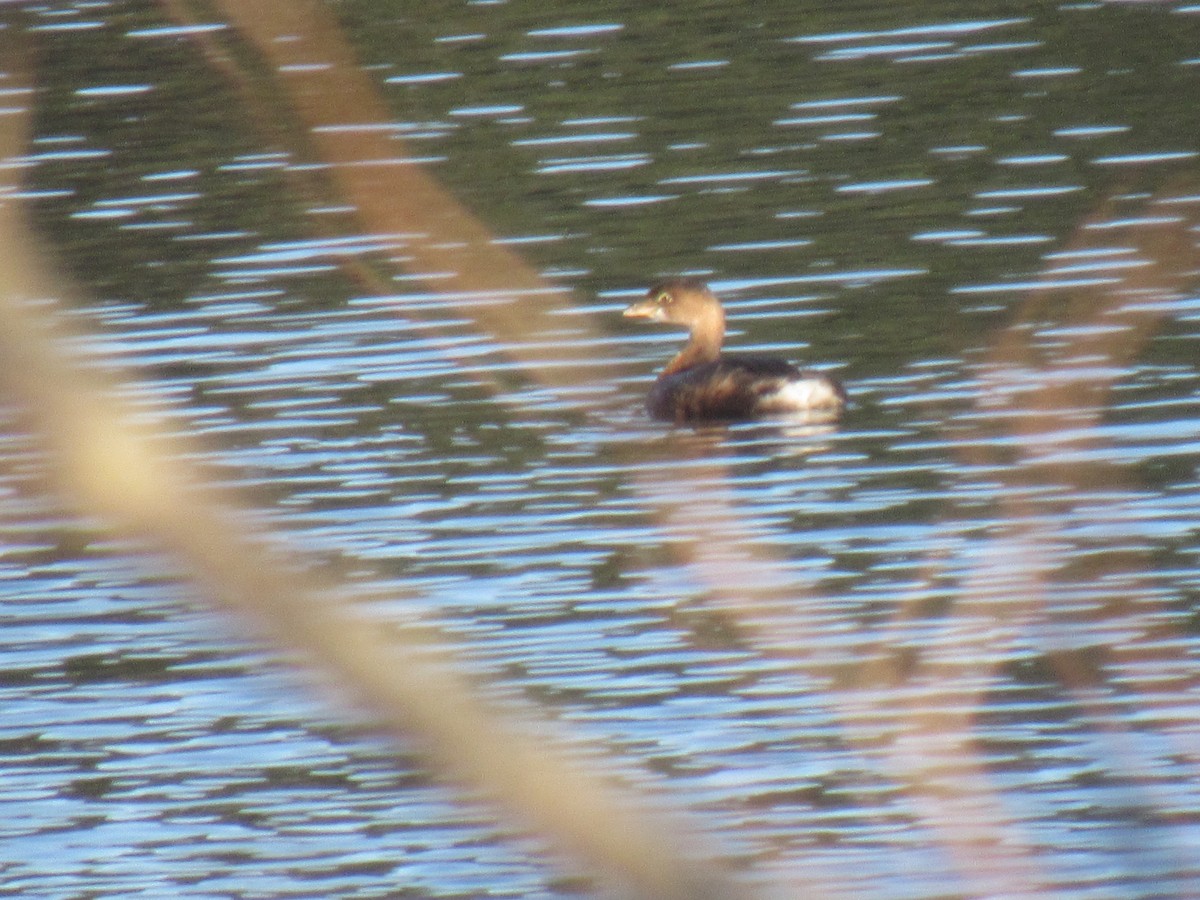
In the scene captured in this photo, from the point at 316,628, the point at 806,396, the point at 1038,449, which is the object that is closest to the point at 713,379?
the point at 806,396

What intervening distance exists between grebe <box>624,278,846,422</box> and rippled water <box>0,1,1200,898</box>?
8.1 inches

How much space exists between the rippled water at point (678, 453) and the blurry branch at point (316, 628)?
44 millimetres

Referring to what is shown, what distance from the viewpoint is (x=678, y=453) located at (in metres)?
12.1

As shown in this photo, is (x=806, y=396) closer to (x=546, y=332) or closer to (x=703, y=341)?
(x=703, y=341)

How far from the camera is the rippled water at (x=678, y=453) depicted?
6.72 meters

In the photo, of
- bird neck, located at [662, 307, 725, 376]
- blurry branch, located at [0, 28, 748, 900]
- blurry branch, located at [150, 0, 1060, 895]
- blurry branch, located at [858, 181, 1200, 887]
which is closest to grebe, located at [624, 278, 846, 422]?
bird neck, located at [662, 307, 725, 376]

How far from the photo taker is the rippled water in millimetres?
6719

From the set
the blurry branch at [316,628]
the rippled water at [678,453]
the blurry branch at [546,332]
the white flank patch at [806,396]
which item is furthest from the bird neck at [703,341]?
the blurry branch at [316,628]

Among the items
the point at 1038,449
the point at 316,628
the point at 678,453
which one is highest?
the point at 316,628

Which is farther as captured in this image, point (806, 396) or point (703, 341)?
point (703, 341)

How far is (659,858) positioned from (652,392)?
11907mm

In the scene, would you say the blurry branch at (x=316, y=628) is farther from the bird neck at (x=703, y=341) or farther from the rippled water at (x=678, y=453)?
the bird neck at (x=703, y=341)

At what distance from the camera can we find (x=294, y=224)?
17.3 metres

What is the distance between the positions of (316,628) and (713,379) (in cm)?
1138
